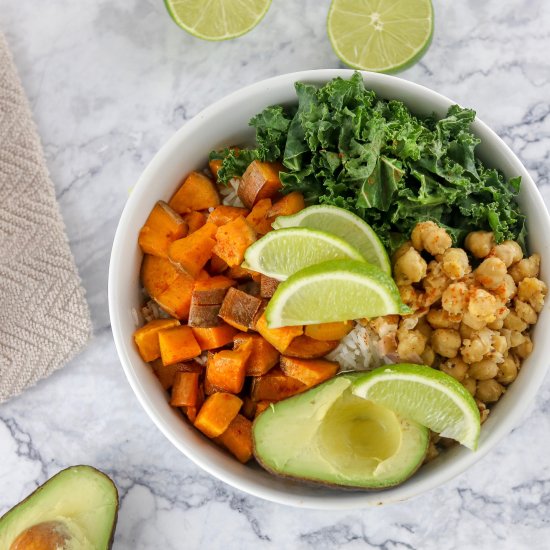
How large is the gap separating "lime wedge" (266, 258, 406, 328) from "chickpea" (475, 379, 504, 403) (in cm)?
32

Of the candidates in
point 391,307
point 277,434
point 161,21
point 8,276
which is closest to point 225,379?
point 277,434

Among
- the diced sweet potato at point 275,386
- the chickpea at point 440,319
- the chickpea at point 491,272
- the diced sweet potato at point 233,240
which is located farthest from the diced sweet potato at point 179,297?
the chickpea at point 491,272

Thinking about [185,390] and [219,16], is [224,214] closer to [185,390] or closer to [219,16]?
[185,390]

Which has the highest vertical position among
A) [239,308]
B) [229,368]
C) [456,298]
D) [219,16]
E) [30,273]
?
[219,16]

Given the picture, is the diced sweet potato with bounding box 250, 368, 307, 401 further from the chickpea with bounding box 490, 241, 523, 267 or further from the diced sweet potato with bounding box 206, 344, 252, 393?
the chickpea with bounding box 490, 241, 523, 267

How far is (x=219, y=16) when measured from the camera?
78.7 inches

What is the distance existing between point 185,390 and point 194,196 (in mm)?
495

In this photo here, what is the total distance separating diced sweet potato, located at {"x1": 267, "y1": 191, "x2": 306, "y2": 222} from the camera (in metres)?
1.74

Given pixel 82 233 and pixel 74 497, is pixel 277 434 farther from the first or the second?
pixel 82 233

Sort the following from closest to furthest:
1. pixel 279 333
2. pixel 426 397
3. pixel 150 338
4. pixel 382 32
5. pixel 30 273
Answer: pixel 426 397, pixel 279 333, pixel 150 338, pixel 382 32, pixel 30 273

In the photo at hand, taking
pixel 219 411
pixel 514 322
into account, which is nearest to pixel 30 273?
pixel 219 411

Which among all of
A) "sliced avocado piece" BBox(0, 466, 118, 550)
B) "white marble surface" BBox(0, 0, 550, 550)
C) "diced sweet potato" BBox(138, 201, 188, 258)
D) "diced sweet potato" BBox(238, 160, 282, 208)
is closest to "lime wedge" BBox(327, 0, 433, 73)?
"white marble surface" BBox(0, 0, 550, 550)

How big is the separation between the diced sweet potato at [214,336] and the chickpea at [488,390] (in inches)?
23.9

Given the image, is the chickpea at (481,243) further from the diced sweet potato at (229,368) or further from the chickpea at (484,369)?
the diced sweet potato at (229,368)
